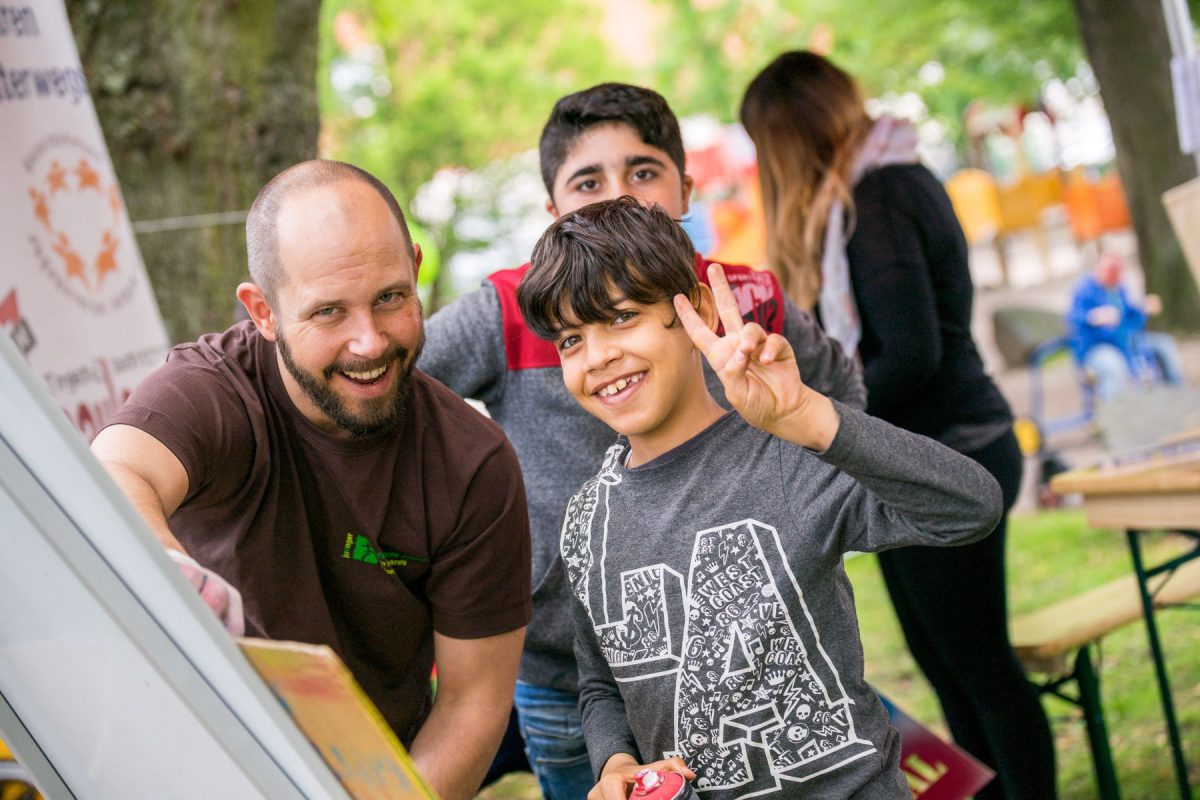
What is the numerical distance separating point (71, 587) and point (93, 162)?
2.55 meters

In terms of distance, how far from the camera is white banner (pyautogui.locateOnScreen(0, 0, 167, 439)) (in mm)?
2896

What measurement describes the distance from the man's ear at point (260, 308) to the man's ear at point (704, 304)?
0.63 metres

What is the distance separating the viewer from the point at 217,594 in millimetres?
1164

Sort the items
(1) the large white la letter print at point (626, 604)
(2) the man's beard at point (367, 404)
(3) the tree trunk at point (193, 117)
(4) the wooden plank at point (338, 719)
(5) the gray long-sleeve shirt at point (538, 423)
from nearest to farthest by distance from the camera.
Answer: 1. (4) the wooden plank at point (338, 719)
2. (1) the large white la letter print at point (626, 604)
3. (2) the man's beard at point (367, 404)
4. (5) the gray long-sleeve shirt at point (538, 423)
5. (3) the tree trunk at point (193, 117)

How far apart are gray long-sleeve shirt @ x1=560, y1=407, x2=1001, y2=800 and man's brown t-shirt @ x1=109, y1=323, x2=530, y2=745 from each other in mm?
330

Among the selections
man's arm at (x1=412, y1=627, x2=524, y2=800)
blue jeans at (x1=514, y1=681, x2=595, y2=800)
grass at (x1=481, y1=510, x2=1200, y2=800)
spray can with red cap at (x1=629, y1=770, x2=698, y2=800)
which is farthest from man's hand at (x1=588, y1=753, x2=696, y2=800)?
grass at (x1=481, y1=510, x2=1200, y2=800)

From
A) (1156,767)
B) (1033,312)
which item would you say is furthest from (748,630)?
(1033,312)

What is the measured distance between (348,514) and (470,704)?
39 centimetres

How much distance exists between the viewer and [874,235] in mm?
2787

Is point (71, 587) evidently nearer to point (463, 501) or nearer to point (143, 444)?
point (143, 444)

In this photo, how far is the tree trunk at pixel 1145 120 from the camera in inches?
336

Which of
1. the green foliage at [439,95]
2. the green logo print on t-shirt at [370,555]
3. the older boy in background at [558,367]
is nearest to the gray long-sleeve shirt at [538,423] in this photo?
the older boy in background at [558,367]

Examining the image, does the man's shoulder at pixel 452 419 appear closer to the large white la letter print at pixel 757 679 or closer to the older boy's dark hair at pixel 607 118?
the large white la letter print at pixel 757 679

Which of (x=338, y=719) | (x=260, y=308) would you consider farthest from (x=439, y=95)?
(x=338, y=719)
